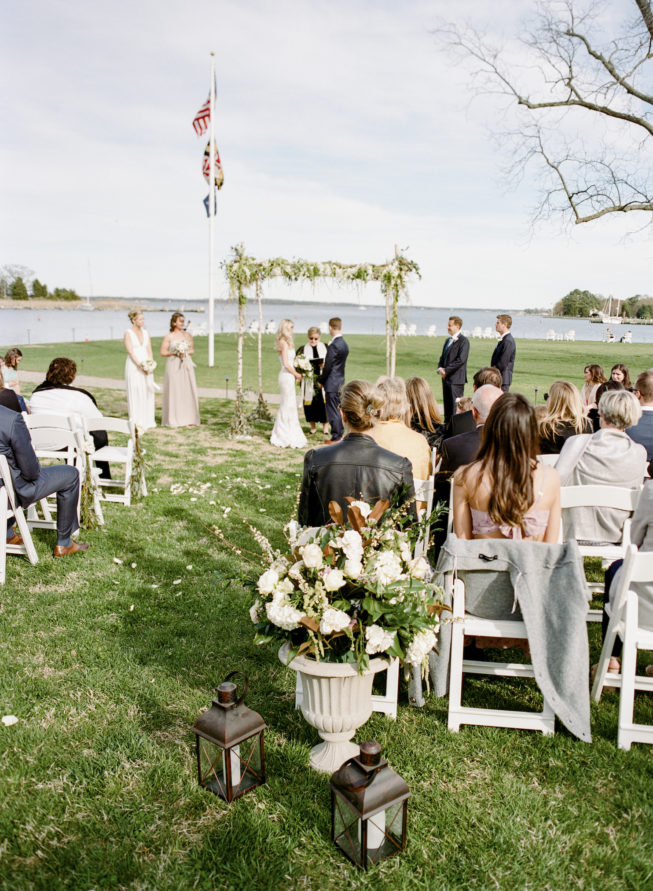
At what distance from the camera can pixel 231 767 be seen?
2.89 m

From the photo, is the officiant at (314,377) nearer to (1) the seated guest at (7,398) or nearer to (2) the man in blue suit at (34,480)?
(1) the seated guest at (7,398)

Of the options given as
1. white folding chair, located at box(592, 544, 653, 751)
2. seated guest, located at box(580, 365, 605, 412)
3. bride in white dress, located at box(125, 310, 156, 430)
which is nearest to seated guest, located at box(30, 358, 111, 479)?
bride in white dress, located at box(125, 310, 156, 430)

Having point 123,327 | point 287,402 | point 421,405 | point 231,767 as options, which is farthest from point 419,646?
point 123,327

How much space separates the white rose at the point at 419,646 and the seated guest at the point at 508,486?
39.2 inches

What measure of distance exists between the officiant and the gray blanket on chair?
8.39 meters

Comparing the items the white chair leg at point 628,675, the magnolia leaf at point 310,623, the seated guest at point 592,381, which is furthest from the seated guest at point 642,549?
the seated guest at point 592,381

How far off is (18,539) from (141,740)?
3572 mm

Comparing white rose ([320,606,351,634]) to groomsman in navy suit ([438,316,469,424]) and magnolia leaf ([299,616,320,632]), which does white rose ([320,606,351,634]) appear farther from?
groomsman in navy suit ([438,316,469,424])

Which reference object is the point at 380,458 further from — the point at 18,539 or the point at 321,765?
the point at 18,539

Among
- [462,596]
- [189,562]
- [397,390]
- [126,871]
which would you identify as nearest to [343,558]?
[462,596]

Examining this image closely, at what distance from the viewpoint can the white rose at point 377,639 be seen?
2.65 meters

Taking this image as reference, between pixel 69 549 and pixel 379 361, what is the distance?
86.4ft

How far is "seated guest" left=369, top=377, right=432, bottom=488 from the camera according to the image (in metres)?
5.15

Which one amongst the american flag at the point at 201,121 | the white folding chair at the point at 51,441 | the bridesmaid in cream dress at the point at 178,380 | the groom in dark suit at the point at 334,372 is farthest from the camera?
the american flag at the point at 201,121
